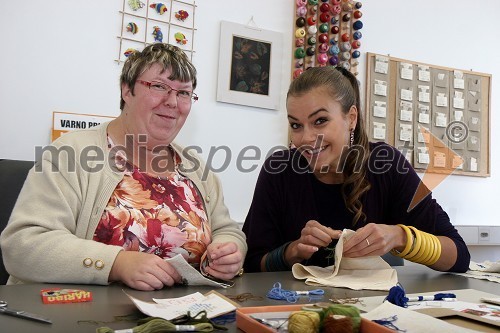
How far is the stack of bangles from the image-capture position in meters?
1.40

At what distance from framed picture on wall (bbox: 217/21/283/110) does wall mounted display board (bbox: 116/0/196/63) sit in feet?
0.61

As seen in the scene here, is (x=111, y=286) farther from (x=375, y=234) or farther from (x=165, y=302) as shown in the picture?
(x=375, y=234)

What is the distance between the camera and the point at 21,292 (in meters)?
0.98

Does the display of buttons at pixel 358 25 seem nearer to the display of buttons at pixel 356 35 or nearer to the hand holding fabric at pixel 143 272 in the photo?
the display of buttons at pixel 356 35

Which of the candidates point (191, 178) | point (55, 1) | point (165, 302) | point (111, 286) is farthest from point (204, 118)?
point (165, 302)

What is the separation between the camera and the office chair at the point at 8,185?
148 cm

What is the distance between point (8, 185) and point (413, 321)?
49.0 inches

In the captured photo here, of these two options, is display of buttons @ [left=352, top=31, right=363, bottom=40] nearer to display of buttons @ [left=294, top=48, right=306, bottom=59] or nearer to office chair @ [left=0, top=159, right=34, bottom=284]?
display of buttons @ [left=294, top=48, right=306, bottom=59]

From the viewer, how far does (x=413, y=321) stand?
0.75m

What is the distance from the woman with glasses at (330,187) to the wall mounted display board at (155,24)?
0.93 metres

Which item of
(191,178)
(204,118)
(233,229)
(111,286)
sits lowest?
(111,286)

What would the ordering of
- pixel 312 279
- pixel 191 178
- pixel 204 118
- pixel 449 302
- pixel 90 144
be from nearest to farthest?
pixel 449 302
pixel 312 279
pixel 90 144
pixel 191 178
pixel 204 118

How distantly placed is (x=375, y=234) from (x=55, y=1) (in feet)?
5.45

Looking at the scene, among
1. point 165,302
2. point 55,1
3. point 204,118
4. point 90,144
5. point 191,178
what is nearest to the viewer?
point 165,302
